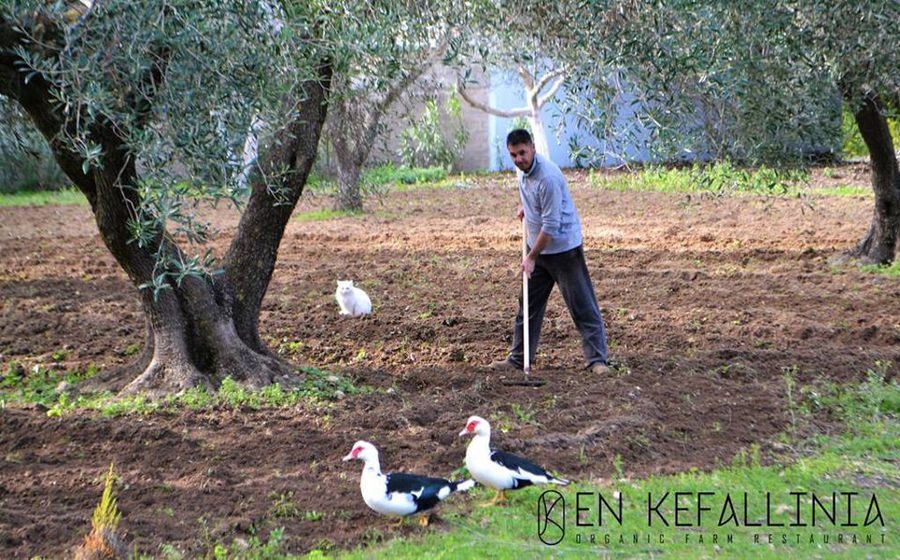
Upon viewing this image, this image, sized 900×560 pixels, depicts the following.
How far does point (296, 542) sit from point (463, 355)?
14.2 ft

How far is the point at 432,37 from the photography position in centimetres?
822

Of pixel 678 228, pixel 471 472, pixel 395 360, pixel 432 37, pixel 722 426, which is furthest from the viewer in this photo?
pixel 678 228

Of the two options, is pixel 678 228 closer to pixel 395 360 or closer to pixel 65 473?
pixel 395 360

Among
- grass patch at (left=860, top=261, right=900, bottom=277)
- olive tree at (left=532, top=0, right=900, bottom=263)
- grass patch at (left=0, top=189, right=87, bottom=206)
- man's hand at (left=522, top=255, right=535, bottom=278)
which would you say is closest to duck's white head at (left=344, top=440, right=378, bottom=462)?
olive tree at (left=532, top=0, right=900, bottom=263)

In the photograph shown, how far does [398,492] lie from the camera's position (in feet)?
18.3

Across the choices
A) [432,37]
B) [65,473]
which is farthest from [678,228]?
[65,473]

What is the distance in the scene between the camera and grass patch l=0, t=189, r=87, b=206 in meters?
23.1

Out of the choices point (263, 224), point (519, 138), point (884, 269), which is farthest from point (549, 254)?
point (884, 269)

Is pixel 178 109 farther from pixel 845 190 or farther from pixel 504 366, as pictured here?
pixel 845 190

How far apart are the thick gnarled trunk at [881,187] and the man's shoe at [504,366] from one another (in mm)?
6030

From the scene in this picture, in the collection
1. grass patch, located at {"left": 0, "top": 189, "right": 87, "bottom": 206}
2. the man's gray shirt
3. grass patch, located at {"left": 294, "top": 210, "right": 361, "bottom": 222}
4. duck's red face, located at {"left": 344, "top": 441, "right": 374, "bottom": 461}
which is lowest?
grass patch, located at {"left": 0, "top": 189, "right": 87, "bottom": 206}

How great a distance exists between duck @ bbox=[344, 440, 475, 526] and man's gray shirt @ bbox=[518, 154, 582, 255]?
3.37 metres

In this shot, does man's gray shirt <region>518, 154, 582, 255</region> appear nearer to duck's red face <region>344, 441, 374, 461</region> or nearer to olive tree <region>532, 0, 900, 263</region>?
olive tree <region>532, 0, 900, 263</region>

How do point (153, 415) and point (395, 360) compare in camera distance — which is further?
point (395, 360)
